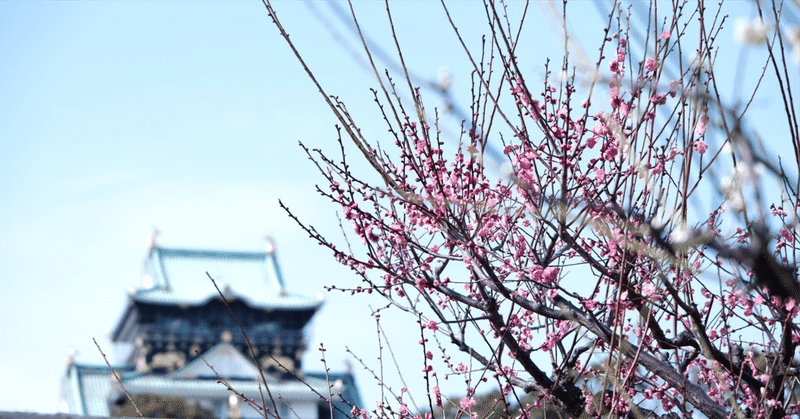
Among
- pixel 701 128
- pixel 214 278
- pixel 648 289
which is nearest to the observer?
pixel 648 289

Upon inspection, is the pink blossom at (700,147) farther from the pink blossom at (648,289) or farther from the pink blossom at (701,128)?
the pink blossom at (648,289)

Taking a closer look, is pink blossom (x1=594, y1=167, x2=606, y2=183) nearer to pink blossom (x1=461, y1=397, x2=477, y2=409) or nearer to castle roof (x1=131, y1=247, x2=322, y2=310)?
pink blossom (x1=461, y1=397, x2=477, y2=409)

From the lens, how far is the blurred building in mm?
29547

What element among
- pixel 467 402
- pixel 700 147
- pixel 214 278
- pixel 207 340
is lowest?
pixel 467 402

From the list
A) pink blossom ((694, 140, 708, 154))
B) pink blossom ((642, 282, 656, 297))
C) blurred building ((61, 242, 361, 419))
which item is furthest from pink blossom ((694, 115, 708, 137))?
blurred building ((61, 242, 361, 419))

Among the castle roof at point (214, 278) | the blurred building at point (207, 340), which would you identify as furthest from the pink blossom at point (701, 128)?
the castle roof at point (214, 278)

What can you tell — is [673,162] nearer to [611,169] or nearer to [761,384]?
[611,169]

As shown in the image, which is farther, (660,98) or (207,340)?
(207,340)

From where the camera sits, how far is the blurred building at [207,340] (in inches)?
1163

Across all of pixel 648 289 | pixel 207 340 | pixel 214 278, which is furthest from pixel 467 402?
pixel 214 278

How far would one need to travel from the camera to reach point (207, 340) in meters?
32.1

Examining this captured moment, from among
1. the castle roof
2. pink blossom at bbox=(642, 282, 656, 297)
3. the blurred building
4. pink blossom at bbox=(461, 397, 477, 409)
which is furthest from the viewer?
the castle roof

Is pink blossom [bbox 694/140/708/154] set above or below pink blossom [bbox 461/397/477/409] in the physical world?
above

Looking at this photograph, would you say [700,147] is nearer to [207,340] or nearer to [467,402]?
[467,402]
